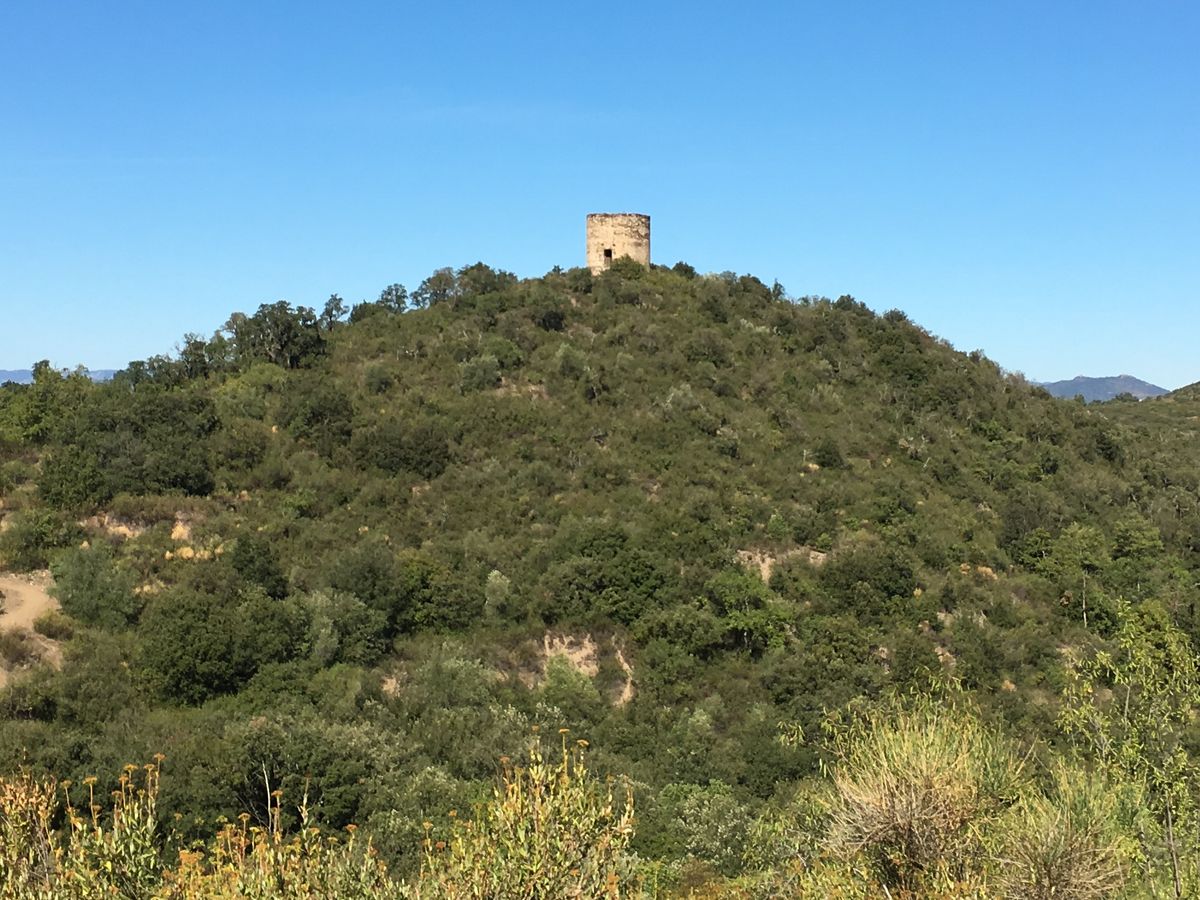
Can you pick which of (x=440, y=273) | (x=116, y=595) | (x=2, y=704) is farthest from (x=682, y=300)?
(x=2, y=704)

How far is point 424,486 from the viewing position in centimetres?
3566

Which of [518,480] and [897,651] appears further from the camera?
[518,480]

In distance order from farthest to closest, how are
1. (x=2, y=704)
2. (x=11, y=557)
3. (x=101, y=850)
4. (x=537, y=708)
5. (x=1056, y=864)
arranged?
1. (x=11, y=557)
2. (x=537, y=708)
3. (x=2, y=704)
4. (x=1056, y=864)
5. (x=101, y=850)

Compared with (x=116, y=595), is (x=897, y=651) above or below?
below

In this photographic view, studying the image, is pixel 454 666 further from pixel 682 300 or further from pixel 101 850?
pixel 682 300

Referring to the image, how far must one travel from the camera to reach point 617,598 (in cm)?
2986

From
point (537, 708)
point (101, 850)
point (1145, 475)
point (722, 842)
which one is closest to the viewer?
point (101, 850)

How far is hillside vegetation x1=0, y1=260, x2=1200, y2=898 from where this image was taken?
36.2ft

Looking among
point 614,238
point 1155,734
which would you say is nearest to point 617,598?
point 1155,734

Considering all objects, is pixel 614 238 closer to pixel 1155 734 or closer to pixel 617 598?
pixel 617 598

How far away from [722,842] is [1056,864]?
396 inches

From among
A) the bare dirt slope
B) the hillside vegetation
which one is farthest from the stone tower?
the bare dirt slope

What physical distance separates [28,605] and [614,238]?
1365 inches

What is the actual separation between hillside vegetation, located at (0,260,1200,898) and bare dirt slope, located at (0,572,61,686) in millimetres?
559
